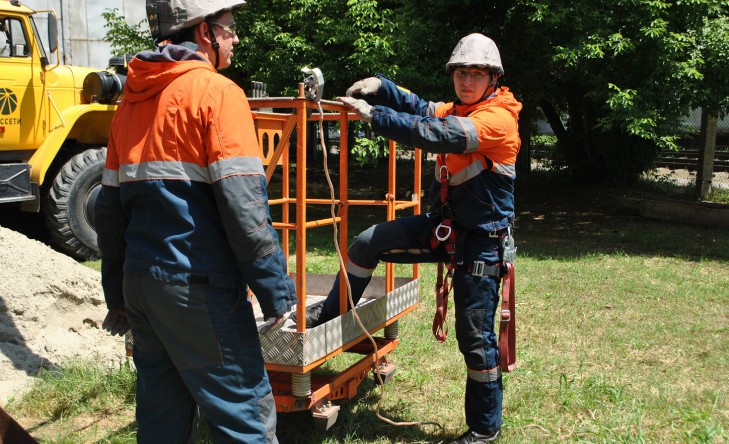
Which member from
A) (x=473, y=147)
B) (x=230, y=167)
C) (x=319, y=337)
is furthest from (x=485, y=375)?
(x=230, y=167)

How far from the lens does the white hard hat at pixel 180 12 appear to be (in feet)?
8.29

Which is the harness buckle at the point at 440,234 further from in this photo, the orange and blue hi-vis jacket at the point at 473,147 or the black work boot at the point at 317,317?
the black work boot at the point at 317,317

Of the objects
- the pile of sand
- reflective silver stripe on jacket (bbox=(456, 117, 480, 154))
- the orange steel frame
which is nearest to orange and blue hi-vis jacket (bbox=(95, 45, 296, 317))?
the orange steel frame

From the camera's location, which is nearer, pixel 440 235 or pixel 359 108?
pixel 359 108

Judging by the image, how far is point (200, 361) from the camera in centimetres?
249

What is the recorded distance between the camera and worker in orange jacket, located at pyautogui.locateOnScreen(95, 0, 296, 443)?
2.43 m

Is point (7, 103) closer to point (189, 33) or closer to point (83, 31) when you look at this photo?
point (189, 33)

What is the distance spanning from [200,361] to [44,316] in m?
3.01

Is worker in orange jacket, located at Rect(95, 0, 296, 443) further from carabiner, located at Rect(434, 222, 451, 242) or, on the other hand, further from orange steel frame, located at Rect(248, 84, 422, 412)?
carabiner, located at Rect(434, 222, 451, 242)

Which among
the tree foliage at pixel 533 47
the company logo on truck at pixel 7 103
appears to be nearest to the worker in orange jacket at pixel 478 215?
the company logo on truck at pixel 7 103

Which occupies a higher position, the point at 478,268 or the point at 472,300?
the point at 478,268

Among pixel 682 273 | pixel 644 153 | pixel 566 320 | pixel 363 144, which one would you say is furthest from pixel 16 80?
pixel 644 153

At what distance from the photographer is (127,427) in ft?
13.0

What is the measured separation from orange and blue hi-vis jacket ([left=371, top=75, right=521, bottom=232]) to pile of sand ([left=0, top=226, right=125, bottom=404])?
266cm
